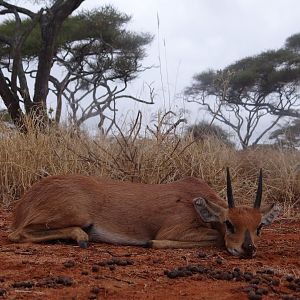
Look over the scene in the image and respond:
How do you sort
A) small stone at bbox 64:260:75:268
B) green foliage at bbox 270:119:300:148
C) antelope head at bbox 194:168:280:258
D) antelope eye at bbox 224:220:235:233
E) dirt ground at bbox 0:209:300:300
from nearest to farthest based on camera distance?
dirt ground at bbox 0:209:300:300 → small stone at bbox 64:260:75:268 → antelope head at bbox 194:168:280:258 → antelope eye at bbox 224:220:235:233 → green foliage at bbox 270:119:300:148

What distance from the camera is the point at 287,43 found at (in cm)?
2100

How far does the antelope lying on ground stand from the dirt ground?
0.49 feet

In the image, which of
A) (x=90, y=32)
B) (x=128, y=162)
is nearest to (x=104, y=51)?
(x=90, y=32)

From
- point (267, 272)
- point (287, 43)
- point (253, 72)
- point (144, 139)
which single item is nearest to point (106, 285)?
point (267, 272)

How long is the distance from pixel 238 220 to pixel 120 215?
887 millimetres

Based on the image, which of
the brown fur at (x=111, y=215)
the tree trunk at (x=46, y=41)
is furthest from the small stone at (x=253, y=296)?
the tree trunk at (x=46, y=41)

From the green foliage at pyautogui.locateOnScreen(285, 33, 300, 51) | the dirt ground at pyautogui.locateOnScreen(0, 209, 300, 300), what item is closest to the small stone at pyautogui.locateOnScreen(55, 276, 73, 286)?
the dirt ground at pyautogui.locateOnScreen(0, 209, 300, 300)

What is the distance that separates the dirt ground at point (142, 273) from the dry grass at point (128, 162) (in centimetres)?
216

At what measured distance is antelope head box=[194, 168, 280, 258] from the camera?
387cm

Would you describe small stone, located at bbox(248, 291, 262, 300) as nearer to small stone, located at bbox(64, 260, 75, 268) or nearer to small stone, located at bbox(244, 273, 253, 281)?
small stone, located at bbox(244, 273, 253, 281)

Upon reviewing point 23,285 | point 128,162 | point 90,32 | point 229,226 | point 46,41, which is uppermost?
point 90,32

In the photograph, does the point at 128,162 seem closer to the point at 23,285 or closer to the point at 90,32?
the point at 23,285

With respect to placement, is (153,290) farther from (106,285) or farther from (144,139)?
(144,139)

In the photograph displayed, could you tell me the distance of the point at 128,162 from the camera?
254 inches
